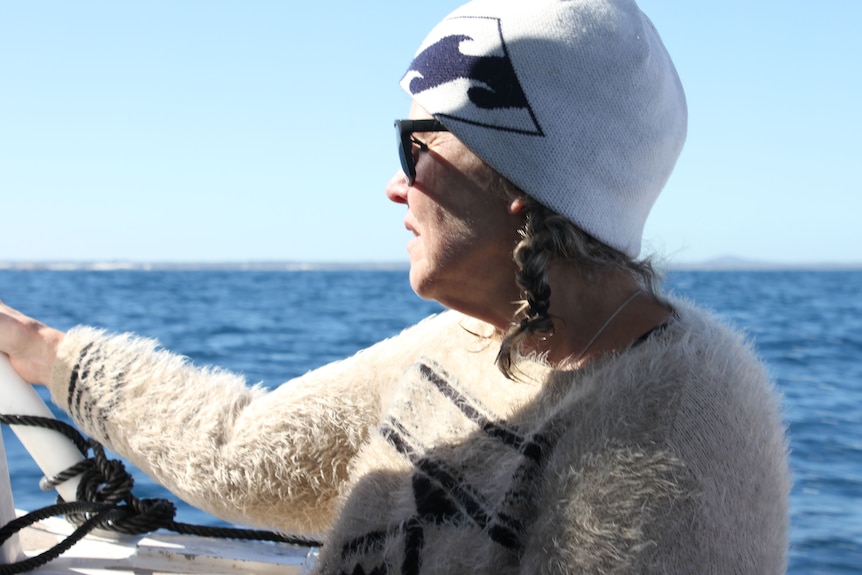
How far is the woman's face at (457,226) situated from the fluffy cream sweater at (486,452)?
0.49 feet

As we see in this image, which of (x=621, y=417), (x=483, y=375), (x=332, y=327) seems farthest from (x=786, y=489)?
(x=332, y=327)

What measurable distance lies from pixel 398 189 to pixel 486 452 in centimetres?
43

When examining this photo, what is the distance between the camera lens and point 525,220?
123 centimetres

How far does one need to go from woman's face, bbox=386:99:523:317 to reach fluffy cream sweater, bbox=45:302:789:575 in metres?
0.15

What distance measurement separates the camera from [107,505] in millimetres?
1883

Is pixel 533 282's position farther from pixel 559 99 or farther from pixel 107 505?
pixel 107 505

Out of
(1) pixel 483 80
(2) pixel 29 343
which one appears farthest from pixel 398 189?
(2) pixel 29 343

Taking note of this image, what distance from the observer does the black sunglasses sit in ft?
4.11

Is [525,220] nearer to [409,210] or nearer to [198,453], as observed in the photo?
[409,210]

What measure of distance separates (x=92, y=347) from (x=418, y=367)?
2.40 feet

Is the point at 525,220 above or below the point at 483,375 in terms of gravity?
above

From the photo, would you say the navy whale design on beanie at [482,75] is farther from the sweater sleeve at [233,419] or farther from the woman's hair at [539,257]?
the sweater sleeve at [233,419]

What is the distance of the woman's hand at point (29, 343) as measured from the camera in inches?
70.8

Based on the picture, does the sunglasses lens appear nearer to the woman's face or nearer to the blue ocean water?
the woman's face
